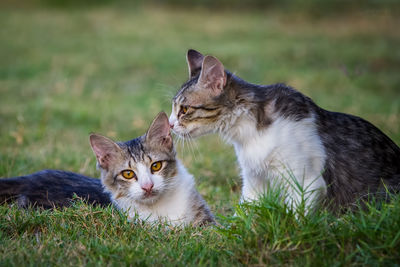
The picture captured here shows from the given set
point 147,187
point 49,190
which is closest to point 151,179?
point 147,187

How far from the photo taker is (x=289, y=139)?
3766 millimetres

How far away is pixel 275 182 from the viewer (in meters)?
3.65

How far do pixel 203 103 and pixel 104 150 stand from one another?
117 cm

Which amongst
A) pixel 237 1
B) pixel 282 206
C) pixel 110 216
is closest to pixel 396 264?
pixel 282 206

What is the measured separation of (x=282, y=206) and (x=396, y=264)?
87 centimetres

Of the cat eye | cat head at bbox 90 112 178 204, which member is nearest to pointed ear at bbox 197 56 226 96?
the cat eye

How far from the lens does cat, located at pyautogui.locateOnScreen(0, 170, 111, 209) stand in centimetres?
434

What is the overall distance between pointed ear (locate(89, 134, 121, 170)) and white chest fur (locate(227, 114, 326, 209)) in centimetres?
130

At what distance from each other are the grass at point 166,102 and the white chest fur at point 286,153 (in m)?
0.36

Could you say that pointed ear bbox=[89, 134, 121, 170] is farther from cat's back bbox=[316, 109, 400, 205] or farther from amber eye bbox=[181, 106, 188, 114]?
cat's back bbox=[316, 109, 400, 205]

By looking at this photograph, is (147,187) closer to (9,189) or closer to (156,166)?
(156,166)

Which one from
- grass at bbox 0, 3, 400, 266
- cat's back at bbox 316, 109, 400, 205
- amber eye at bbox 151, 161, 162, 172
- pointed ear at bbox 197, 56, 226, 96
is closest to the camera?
grass at bbox 0, 3, 400, 266

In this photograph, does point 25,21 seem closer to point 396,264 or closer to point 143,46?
point 143,46

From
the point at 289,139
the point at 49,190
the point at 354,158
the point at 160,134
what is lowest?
the point at 49,190
